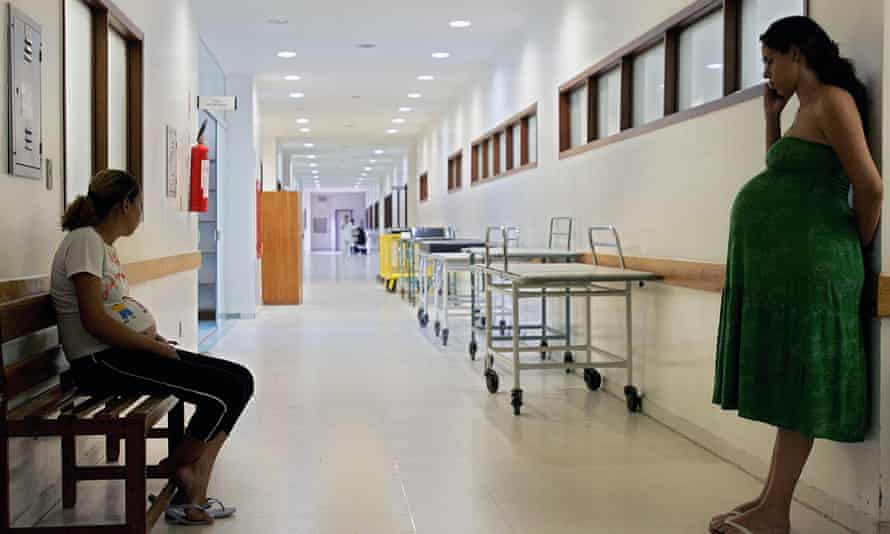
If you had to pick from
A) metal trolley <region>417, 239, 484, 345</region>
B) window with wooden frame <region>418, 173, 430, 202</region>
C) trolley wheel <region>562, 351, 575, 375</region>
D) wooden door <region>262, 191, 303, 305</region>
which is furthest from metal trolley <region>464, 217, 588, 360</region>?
window with wooden frame <region>418, 173, 430, 202</region>

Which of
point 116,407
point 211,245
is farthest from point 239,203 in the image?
point 116,407

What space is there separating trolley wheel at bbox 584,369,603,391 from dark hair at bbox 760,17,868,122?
10.7 ft

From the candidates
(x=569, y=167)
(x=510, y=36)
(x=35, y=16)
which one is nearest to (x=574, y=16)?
(x=569, y=167)

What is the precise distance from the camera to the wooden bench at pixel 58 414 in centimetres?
272

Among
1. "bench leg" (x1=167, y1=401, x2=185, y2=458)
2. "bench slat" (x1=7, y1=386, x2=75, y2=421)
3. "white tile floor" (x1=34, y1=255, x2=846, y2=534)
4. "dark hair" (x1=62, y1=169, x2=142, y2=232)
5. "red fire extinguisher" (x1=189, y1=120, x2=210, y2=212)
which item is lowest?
"white tile floor" (x1=34, y1=255, x2=846, y2=534)

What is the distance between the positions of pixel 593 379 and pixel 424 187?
13099 millimetres

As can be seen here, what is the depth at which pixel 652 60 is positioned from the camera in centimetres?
580

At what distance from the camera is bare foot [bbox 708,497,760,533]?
10.2 ft

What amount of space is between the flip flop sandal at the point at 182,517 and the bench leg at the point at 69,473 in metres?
0.40

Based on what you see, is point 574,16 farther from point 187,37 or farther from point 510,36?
point 187,37

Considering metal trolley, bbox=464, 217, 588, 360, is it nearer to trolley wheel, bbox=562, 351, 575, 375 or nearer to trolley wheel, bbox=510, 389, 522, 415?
trolley wheel, bbox=562, 351, 575, 375

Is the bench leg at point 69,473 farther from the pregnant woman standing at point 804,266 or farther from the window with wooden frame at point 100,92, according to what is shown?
the pregnant woman standing at point 804,266

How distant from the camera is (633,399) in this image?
5.24m

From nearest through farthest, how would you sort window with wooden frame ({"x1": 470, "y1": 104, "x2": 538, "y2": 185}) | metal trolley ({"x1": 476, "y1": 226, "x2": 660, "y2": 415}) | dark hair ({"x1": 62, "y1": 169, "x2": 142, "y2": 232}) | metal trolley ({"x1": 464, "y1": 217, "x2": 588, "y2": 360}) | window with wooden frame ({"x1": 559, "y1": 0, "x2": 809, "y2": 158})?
dark hair ({"x1": 62, "y1": 169, "x2": 142, "y2": 232}) < window with wooden frame ({"x1": 559, "y1": 0, "x2": 809, "y2": 158}) < metal trolley ({"x1": 476, "y1": 226, "x2": 660, "y2": 415}) < metal trolley ({"x1": 464, "y1": 217, "x2": 588, "y2": 360}) < window with wooden frame ({"x1": 470, "y1": 104, "x2": 538, "y2": 185})
